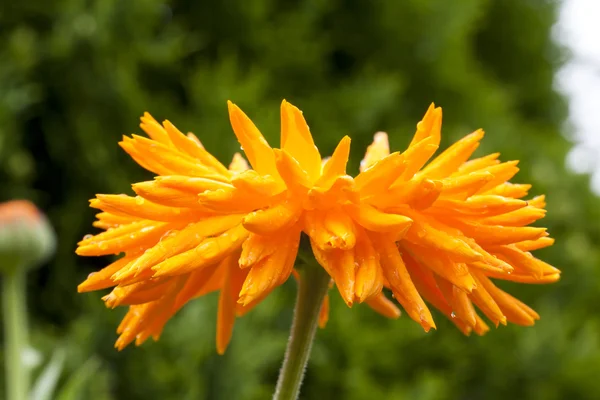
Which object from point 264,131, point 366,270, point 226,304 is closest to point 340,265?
point 366,270

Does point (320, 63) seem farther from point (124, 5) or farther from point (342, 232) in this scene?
point (342, 232)

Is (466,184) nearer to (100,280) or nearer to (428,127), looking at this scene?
(428,127)

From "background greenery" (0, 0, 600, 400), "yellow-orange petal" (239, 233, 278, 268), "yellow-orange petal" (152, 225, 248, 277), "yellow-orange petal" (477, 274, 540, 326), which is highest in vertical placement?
"yellow-orange petal" (152, 225, 248, 277)

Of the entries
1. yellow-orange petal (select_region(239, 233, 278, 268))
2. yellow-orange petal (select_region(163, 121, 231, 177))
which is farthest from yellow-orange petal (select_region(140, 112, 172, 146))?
yellow-orange petal (select_region(239, 233, 278, 268))

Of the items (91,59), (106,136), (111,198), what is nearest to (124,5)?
(91,59)

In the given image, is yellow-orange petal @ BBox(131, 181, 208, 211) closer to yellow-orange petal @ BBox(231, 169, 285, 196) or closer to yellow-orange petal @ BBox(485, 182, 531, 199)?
yellow-orange petal @ BBox(231, 169, 285, 196)

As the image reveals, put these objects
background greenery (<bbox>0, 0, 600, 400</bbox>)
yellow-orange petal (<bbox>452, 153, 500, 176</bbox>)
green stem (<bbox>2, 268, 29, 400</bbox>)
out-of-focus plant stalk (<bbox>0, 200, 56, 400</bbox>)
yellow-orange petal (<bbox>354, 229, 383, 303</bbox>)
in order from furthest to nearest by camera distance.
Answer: background greenery (<bbox>0, 0, 600, 400</bbox>) → out-of-focus plant stalk (<bbox>0, 200, 56, 400</bbox>) → green stem (<bbox>2, 268, 29, 400</bbox>) → yellow-orange petal (<bbox>452, 153, 500, 176</bbox>) → yellow-orange petal (<bbox>354, 229, 383, 303</bbox>)
